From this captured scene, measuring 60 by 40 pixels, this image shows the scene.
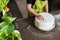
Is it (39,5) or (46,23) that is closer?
(46,23)

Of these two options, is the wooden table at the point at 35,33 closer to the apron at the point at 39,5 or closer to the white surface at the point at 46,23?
the white surface at the point at 46,23

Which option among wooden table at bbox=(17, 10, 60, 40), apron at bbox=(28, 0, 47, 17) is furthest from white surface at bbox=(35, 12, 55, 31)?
apron at bbox=(28, 0, 47, 17)

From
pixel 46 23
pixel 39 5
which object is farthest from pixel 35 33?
pixel 39 5

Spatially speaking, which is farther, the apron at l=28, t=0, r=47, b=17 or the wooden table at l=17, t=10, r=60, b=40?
the apron at l=28, t=0, r=47, b=17

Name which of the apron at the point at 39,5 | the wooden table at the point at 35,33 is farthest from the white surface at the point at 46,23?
the apron at the point at 39,5

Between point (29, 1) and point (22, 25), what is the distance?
0.95 ft

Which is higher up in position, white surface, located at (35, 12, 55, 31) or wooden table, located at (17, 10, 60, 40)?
white surface, located at (35, 12, 55, 31)

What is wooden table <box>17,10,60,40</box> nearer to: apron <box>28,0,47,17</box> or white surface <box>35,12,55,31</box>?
white surface <box>35,12,55,31</box>

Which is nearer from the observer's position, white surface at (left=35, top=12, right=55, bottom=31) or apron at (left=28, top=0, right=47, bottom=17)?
white surface at (left=35, top=12, right=55, bottom=31)

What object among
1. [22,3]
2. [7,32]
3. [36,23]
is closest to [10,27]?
[7,32]

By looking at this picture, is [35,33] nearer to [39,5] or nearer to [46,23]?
[46,23]

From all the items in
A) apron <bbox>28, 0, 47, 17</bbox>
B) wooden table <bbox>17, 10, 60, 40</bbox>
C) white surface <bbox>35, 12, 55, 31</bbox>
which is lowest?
wooden table <bbox>17, 10, 60, 40</bbox>

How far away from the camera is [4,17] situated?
28.4 inches

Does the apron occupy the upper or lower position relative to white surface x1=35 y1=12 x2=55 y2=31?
upper
